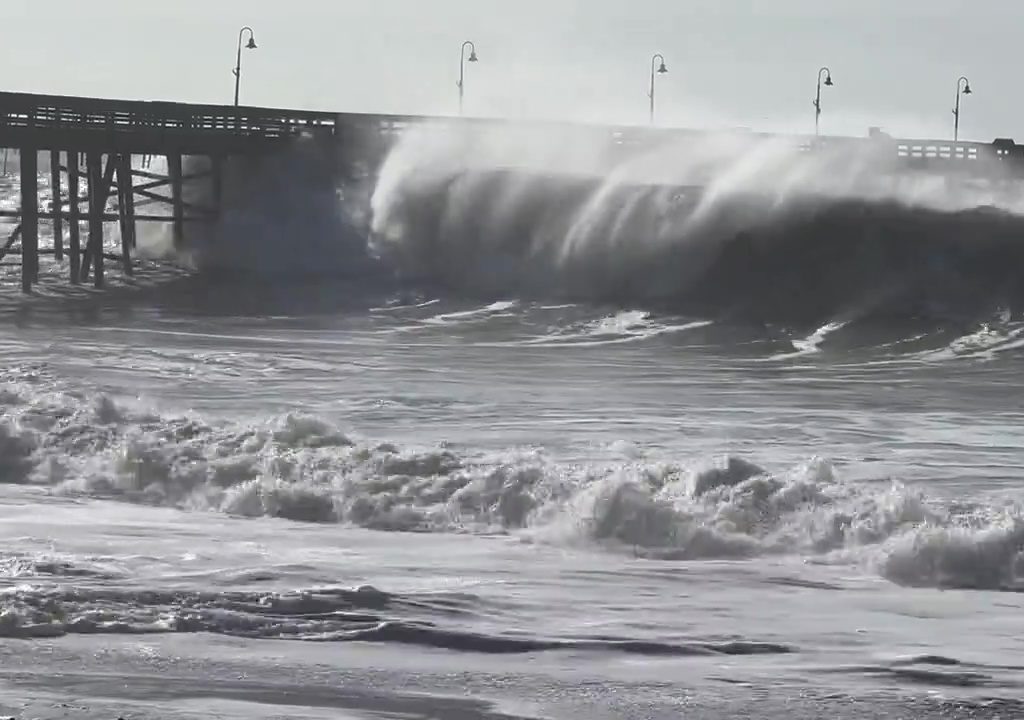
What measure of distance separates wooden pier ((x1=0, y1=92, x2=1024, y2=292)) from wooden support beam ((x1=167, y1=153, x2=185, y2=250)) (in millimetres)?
31

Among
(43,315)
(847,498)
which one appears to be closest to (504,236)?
(43,315)

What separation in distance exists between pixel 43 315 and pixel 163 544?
71.7ft

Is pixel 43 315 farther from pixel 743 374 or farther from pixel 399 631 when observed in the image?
pixel 399 631

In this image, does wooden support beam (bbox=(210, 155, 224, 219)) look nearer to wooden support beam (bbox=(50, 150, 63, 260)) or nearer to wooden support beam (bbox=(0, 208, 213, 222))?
wooden support beam (bbox=(0, 208, 213, 222))

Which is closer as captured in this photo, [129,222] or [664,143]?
[129,222]

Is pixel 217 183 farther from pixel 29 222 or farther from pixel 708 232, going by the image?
pixel 708 232

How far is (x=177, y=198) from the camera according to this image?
1748 inches

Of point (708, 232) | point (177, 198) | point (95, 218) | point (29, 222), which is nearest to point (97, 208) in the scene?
point (95, 218)

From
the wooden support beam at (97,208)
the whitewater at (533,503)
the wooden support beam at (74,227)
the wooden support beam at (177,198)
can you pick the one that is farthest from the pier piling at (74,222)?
the whitewater at (533,503)

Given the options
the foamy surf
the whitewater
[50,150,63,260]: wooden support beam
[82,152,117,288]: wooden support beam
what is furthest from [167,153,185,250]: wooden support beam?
the foamy surf

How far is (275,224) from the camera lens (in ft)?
154

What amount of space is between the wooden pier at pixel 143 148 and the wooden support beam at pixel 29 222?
0.02 meters

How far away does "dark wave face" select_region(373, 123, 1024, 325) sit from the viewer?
33.6 meters

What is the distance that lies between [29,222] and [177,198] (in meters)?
5.70
